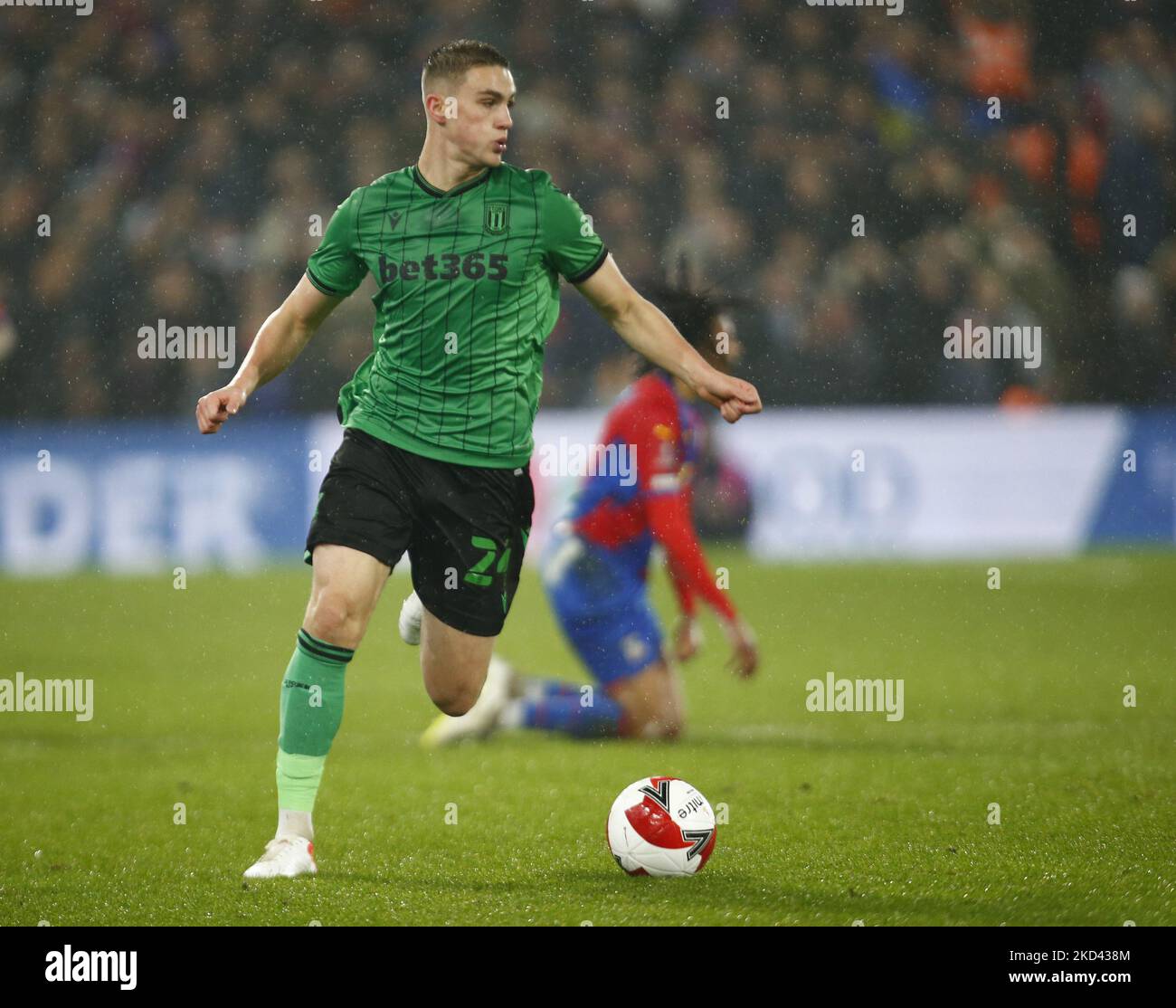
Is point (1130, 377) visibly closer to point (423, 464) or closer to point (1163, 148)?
point (1163, 148)

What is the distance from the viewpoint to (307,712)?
4523 mm

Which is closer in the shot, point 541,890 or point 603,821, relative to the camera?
point 541,890

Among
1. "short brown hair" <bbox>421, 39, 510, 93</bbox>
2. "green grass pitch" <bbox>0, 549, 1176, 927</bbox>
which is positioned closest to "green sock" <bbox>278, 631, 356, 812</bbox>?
"green grass pitch" <bbox>0, 549, 1176, 927</bbox>

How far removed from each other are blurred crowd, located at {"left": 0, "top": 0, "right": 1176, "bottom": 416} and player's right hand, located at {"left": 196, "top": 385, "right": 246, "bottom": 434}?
8213mm

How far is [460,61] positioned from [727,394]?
1217mm

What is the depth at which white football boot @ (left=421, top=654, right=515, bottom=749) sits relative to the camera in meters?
7.07

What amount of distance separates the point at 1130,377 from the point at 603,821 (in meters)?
9.23

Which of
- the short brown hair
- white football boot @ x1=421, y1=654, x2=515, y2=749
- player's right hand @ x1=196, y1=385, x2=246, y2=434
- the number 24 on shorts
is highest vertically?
the short brown hair

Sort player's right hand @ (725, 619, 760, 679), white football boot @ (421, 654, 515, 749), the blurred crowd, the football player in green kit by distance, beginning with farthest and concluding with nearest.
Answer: the blurred crowd → white football boot @ (421, 654, 515, 749) → player's right hand @ (725, 619, 760, 679) → the football player in green kit

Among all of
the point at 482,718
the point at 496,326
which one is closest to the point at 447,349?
the point at 496,326

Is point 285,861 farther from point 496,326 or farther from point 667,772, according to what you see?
point 667,772

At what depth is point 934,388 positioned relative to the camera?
43.6 feet

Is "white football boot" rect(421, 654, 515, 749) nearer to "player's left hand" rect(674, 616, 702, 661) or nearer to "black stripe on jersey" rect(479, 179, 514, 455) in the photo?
"player's left hand" rect(674, 616, 702, 661)

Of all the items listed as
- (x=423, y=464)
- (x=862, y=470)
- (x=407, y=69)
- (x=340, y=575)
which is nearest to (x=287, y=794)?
(x=340, y=575)
